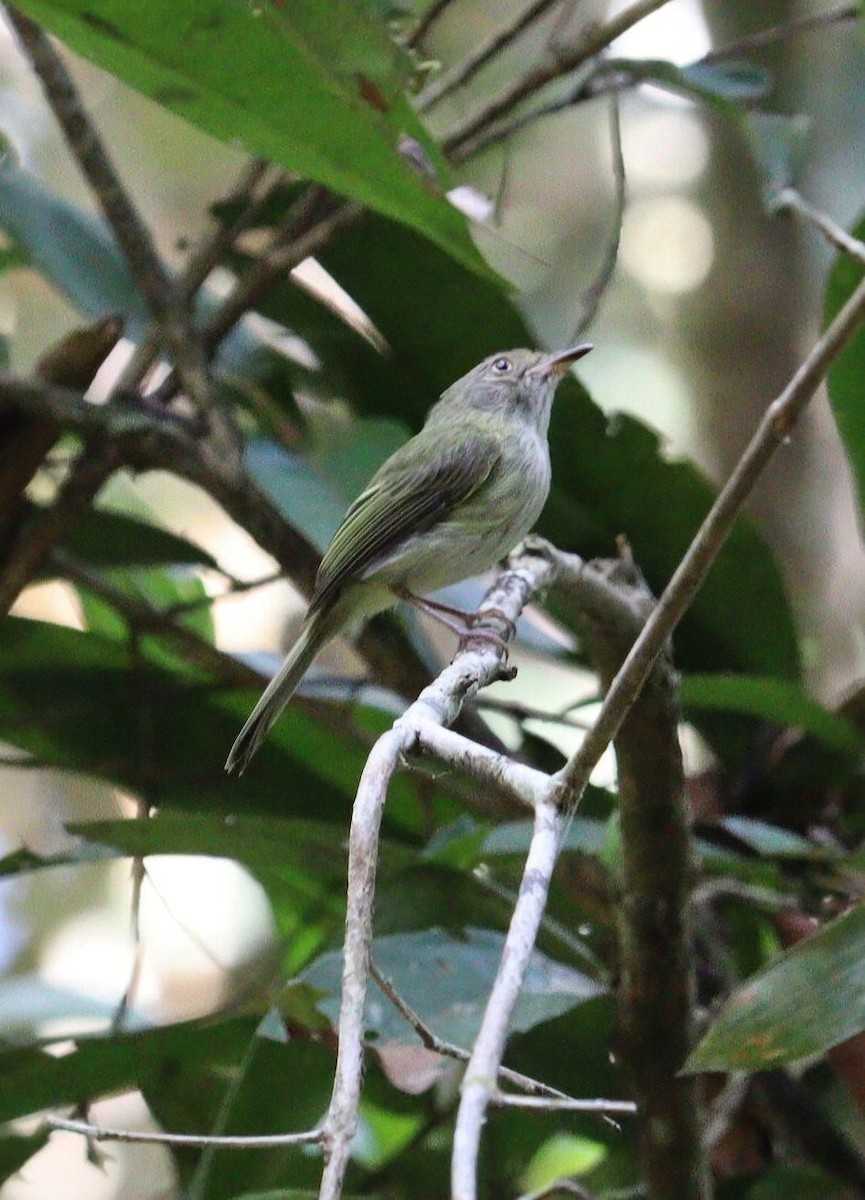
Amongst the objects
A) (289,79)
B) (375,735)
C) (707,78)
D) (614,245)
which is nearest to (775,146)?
(707,78)

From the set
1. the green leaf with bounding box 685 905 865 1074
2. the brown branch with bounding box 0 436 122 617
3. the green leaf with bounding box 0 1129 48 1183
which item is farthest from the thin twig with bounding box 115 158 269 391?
the green leaf with bounding box 685 905 865 1074

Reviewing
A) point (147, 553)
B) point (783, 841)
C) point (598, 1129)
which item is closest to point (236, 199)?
point (147, 553)

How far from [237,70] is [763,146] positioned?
1245 mm

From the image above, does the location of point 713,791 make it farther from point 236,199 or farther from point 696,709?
point 236,199

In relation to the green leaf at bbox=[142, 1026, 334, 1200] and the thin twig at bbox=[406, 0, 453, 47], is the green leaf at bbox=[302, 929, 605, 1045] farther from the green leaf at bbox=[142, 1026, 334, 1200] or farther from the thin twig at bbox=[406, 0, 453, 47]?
the thin twig at bbox=[406, 0, 453, 47]

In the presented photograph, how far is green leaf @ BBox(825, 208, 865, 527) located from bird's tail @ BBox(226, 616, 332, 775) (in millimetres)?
982

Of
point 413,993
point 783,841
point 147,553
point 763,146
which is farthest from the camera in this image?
point 147,553

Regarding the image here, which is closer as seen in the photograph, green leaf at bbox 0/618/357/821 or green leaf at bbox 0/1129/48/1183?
green leaf at bbox 0/1129/48/1183

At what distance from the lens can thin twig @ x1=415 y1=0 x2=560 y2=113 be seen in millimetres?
2652

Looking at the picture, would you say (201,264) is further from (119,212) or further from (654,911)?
(654,911)

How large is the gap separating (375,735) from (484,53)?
1.37 meters

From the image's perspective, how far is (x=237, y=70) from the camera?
1702 millimetres

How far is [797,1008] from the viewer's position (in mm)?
1446

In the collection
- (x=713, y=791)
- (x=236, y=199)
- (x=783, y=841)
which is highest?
(x=236, y=199)
